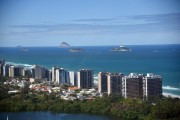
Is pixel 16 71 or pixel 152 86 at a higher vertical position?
pixel 16 71

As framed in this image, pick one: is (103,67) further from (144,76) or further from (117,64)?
(144,76)

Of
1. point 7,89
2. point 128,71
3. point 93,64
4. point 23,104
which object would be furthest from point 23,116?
point 128,71

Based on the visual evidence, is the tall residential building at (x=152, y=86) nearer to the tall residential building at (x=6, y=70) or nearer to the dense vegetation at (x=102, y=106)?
the dense vegetation at (x=102, y=106)

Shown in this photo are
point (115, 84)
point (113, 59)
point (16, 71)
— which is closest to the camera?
point (115, 84)

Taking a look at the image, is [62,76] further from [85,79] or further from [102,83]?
[102,83]

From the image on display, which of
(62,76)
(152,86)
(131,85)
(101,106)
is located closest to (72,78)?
(62,76)

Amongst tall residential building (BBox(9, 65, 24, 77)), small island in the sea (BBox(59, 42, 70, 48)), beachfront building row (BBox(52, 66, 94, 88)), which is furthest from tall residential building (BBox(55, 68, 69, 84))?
tall residential building (BBox(9, 65, 24, 77))
